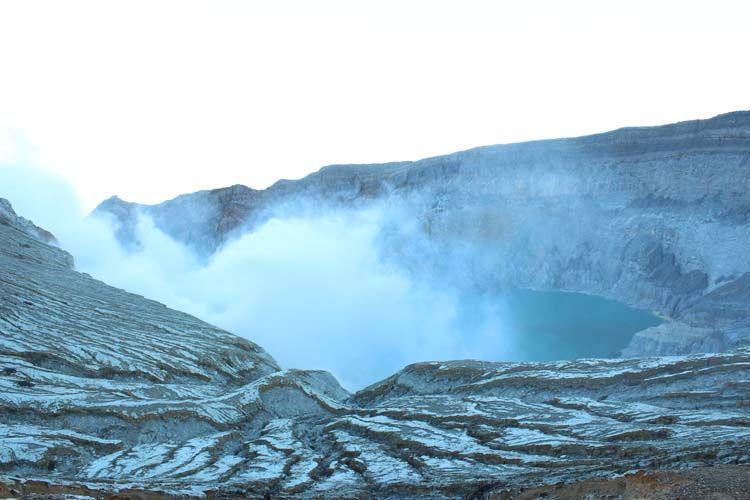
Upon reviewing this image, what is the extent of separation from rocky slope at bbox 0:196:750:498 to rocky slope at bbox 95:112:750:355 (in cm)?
3552

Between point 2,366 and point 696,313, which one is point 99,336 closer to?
point 2,366

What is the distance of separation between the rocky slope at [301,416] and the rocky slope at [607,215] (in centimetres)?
3552

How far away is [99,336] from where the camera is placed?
56.0 m

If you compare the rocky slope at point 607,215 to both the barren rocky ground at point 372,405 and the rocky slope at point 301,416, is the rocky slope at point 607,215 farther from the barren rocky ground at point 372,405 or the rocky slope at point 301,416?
the rocky slope at point 301,416

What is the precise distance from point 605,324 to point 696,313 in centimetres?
1139

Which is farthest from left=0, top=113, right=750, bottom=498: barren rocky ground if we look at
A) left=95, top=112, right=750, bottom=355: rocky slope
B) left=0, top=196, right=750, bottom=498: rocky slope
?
left=95, top=112, right=750, bottom=355: rocky slope

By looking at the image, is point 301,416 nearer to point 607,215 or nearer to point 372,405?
point 372,405

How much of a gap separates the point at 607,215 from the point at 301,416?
71.6 metres

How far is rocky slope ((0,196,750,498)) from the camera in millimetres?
32688

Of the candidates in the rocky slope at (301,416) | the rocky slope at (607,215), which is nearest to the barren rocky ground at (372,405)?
the rocky slope at (301,416)

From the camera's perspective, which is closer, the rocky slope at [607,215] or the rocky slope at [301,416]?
the rocky slope at [301,416]

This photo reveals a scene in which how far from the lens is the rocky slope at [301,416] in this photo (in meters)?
32.7

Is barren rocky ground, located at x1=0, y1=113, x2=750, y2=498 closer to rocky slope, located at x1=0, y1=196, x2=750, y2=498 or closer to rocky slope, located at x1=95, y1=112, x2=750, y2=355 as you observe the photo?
rocky slope, located at x1=0, y1=196, x2=750, y2=498

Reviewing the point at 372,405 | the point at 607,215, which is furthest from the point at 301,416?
the point at 607,215
